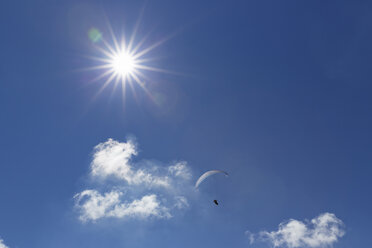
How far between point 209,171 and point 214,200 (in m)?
11.5

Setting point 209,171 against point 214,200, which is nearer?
point 209,171

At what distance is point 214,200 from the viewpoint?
7688 centimetres

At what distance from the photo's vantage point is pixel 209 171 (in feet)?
233
